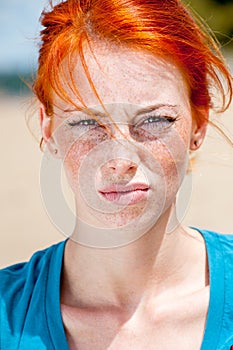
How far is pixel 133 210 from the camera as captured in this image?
1477 mm

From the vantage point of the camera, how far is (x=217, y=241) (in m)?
1.71

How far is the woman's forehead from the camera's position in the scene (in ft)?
4.77

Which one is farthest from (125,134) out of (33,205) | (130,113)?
(33,205)

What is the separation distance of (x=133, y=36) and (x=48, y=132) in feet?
1.09

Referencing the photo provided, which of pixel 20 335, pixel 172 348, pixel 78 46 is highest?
pixel 78 46

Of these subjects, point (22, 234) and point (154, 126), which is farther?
point (22, 234)

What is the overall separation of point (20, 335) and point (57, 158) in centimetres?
40

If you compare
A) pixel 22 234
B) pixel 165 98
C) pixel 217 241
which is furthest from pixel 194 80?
pixel 22 234

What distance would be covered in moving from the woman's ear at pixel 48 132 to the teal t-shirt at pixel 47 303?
25cm

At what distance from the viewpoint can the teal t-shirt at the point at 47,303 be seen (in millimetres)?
1545

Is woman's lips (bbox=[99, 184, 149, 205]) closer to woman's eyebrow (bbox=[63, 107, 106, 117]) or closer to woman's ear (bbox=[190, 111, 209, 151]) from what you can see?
woman's eyebrow (bbox=[63, 107, 106, 117])

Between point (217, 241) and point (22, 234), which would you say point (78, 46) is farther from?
Answer: point (22, 234)

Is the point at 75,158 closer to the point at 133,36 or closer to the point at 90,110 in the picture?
the point at 90,110

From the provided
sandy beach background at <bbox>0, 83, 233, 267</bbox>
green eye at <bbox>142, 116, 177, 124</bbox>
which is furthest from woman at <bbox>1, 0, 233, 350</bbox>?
sandy beach background at <bbox>0, 83, 233, 267</bbox>
